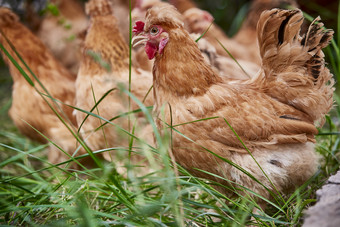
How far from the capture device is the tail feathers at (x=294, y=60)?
175cm

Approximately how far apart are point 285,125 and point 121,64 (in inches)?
51.3

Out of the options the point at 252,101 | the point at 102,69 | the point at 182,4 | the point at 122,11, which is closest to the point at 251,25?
the point at 182,4

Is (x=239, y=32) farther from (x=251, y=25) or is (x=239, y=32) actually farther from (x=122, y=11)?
(x=122, y=11)

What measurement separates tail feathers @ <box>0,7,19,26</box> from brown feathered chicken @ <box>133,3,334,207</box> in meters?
1.57

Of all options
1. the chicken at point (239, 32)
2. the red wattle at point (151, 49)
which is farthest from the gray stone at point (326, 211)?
the chicken at point (239, 32)

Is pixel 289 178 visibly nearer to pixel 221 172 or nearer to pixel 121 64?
pixel 221 172

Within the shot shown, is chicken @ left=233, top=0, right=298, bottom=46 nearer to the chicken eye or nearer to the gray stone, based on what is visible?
the chicken eye

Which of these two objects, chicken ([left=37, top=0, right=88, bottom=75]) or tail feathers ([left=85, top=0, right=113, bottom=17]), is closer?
tail feathers ([left=85, top=0, right=113, bottom=17])

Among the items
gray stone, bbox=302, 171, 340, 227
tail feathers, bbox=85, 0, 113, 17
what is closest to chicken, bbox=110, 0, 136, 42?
tail feathers, bbox=85, 0, 113, 17

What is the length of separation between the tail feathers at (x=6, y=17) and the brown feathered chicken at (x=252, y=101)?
1.57 metres

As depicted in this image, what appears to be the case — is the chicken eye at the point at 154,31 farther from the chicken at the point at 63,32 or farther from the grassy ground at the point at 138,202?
the chicken at the point at 63,32

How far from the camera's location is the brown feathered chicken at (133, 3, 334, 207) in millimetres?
1638

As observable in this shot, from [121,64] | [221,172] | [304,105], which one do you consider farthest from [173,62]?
[121,64]

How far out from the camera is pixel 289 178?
1694 millimetres
